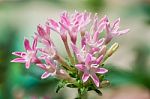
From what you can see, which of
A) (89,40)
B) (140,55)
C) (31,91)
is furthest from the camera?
(140,55)

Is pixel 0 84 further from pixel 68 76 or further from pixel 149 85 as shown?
pixel 68 76

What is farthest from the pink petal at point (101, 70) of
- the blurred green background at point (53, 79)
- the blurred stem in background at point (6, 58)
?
the blurred stem in background at point (6, 58)

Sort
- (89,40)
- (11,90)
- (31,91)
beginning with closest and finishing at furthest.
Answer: (89,40) < (11,90) < (31,91)

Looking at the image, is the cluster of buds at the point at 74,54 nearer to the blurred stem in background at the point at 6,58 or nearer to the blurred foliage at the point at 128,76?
the blurred stem in background at the point at 6,58

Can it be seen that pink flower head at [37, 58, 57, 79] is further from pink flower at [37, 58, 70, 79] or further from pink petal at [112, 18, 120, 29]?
pink petal at [112, 18, 120, 29]

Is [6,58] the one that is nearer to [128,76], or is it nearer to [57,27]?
[128,76]

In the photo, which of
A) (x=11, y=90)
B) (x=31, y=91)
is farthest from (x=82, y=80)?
(x=31, y=91)

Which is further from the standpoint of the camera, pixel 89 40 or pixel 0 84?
pixel 0 84

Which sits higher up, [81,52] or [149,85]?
[81,52]
